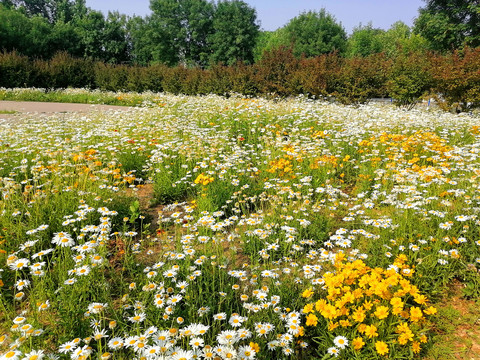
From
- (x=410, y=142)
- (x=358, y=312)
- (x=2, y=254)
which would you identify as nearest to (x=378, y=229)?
(x=358, y=312)

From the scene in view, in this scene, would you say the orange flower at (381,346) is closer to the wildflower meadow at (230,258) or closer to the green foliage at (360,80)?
the wildflower meadow at (230,258)

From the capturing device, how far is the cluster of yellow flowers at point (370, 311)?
212 cm

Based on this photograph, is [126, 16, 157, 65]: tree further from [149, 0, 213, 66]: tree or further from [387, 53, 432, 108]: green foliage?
[387, 53, 432, 108]: green foliage

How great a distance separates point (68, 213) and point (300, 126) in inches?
215

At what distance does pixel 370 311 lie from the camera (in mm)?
2340

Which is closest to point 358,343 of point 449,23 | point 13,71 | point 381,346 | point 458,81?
point 381,346

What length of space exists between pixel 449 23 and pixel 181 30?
3651 cm

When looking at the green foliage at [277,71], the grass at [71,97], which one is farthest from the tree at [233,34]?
the green foliage at [277,71]

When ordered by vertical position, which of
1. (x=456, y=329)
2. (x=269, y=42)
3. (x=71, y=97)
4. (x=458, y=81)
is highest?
(x=269, y=42)

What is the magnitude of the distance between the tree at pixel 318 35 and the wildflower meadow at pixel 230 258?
149 feet

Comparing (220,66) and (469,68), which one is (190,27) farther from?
(469,68)

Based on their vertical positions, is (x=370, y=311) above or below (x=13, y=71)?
below

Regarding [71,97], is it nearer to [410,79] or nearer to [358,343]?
[410,79]

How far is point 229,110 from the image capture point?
8.62 m
